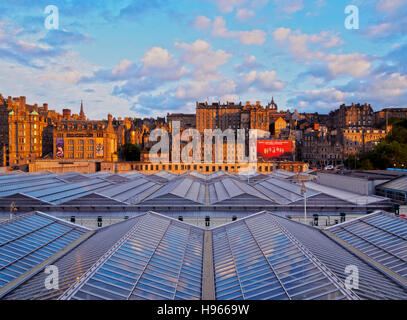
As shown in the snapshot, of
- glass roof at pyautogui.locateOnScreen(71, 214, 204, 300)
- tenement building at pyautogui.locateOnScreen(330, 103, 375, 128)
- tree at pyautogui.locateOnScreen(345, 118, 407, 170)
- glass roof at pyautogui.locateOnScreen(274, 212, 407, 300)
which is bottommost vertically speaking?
glass roof at pyautogui.locateOnScreen(274, 212, 407, 300)

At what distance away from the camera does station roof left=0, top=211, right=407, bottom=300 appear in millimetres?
10414

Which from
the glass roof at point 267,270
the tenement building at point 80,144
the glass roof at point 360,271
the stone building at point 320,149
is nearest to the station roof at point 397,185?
the glass roof at point 360,271

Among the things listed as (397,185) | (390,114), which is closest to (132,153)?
(397,185)

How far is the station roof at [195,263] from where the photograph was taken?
10.4m

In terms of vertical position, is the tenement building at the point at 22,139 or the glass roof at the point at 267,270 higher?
the tenement building at the point at 22,139

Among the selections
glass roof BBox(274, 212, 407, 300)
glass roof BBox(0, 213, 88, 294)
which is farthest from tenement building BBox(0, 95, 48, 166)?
glass roof BBox(274, 212, 407, 300)

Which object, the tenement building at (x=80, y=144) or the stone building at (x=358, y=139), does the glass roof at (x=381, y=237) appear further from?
the stone building at (x=358, y=139)

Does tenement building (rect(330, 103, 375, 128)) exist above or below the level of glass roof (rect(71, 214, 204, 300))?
above

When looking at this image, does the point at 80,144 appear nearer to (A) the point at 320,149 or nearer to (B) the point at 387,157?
(A) the point at 320,149

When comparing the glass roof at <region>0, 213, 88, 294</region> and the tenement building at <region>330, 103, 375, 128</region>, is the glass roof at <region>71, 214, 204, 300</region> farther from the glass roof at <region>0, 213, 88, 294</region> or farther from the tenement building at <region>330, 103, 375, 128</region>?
the tenement building at <region>330, 103, 375, 128</region>

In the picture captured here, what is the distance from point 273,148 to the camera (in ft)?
437

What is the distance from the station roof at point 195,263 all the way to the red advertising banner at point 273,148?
11397 cm

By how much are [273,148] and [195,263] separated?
12279cm

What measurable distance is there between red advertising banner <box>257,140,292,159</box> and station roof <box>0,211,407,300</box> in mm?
113973
